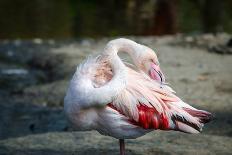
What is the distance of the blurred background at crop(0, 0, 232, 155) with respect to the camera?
7.21 metres

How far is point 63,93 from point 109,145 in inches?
149

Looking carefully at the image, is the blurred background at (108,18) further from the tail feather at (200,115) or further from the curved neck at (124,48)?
the tail feather at (200,115)

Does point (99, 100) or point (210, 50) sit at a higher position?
point (210, 50)

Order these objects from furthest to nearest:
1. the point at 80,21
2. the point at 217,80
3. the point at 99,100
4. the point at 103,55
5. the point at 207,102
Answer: the point at 80,21 → the point at 217,80 → the point at 207,102 → the point at 103,55 → the point at 99,100

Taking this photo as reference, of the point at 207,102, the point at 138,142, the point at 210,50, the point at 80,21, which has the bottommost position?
the point at 138,142

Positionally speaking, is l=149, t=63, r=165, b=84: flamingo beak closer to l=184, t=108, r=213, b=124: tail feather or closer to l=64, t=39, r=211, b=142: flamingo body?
l=64, t=39, r=211, b=142: flamingo body

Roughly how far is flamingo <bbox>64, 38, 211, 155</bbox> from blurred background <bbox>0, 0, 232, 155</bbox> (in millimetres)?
776

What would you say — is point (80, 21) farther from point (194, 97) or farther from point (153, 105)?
point (153, 105)

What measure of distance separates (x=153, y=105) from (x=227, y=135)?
208 cm

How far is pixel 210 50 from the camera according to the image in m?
14.6

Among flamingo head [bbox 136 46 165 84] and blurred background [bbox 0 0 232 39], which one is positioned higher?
blurred background [bbox 0 0 232 39]

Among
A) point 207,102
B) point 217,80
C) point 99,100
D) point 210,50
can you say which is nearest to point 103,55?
point 99,100

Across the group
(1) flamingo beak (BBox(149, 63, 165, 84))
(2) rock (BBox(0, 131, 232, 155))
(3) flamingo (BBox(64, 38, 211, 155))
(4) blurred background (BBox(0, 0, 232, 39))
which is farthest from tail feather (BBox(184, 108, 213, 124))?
(4) blurred background (BBox(0, 0, 232, 39))

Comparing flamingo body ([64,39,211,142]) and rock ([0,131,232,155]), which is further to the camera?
rock ([0,131,232,155])
